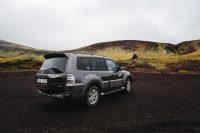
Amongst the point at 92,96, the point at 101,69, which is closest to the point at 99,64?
the point at 101,69

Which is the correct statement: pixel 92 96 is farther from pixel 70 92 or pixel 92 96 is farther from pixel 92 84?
pixel 70 92

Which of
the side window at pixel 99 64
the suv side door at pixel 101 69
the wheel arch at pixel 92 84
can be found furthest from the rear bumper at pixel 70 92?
the side window at pixel 99 64

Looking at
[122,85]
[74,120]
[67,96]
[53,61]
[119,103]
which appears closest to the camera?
[74,120]

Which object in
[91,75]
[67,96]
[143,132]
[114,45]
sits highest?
[114,45]

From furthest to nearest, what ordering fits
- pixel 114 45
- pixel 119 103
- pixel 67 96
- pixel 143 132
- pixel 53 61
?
pixel 114 45 < pixel 119 103 < pixel 53 61 < pixel 67 96 < pixel 143 132

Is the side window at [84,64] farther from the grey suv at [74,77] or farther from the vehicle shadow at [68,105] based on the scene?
the vehicle shadow at [68,105]

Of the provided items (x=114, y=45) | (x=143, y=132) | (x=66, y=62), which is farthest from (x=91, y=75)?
(x=114, y=45)

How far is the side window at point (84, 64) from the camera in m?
7.89

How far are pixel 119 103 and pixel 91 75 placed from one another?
6.27 feet

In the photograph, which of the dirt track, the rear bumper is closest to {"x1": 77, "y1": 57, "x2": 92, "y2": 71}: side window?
the rear bumper

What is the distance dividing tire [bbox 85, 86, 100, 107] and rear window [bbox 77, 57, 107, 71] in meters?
0.75

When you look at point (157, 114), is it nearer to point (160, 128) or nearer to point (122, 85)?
point (160, 128)

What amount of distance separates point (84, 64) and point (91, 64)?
438 millimetres

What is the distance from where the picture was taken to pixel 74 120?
678cm
